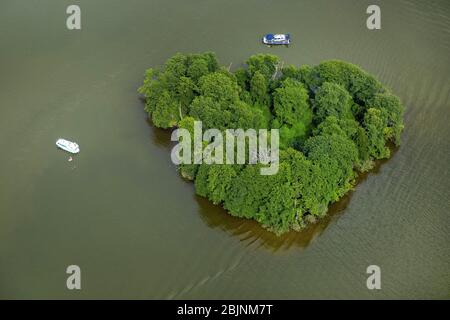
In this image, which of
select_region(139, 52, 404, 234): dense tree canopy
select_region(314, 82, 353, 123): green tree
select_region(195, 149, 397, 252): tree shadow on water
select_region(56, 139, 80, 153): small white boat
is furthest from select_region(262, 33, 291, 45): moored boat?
select_region(56, 139, 80, 153): small white boat

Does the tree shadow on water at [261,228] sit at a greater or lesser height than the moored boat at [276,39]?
lesser

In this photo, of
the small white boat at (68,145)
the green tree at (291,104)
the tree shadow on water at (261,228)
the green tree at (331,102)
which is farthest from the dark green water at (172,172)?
the green tree at (291,104)

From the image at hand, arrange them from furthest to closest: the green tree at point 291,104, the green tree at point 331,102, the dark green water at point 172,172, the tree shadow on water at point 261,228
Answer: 1. the green tree at point 291,104
2. the green tree at point 331,102
3. the tree shadow on water at point 261,228
4. the dark green water at point 172,172

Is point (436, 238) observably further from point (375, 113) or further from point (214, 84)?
point (214, 84)

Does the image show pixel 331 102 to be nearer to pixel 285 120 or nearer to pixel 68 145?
pixel 285 120

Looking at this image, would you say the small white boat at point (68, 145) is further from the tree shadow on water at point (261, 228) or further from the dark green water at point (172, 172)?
the tree shadow on water at point (261, 228)

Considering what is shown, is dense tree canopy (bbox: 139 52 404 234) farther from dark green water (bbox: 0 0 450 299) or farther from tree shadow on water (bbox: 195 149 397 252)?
dark green water (bbox: 0 0 450 299)
